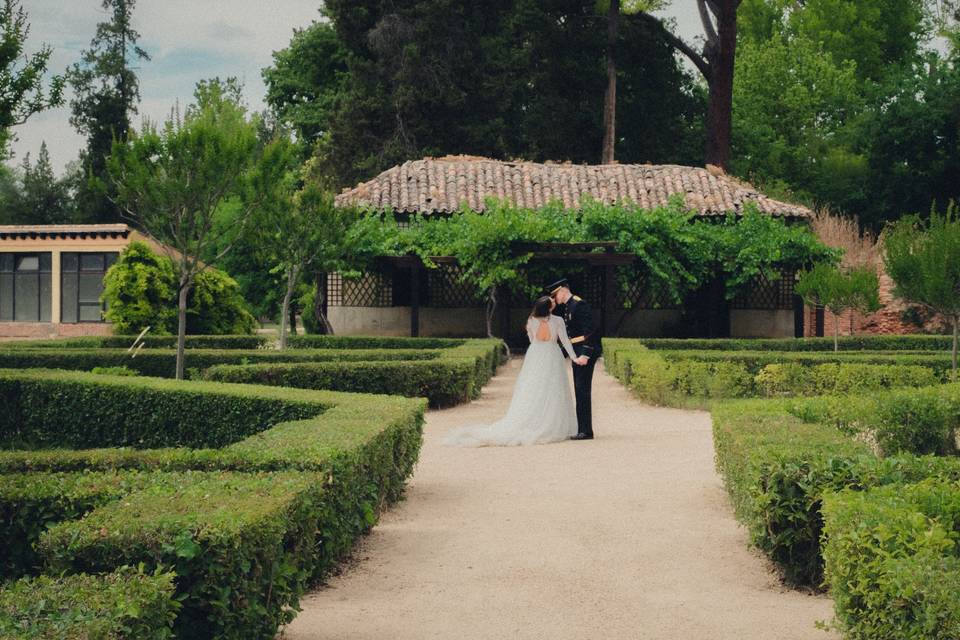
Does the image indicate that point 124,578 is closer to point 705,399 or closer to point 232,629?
point 232,629

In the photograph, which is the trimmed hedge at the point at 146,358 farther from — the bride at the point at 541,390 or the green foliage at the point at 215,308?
the green foliage at the point at 215,308

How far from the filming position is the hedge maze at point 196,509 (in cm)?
381

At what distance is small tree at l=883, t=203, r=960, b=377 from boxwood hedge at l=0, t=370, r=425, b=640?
899 cm

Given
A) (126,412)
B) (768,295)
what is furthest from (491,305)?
(126,412)

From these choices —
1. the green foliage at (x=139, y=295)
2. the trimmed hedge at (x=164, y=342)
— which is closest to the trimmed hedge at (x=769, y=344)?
the trimmed hedge at (x=164, y=342)

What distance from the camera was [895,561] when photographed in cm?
411

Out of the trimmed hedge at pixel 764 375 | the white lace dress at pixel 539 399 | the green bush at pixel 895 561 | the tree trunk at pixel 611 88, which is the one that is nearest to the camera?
the green bush at pixel 895 561

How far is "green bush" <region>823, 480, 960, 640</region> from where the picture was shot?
150 inches

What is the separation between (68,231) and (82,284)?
1.68m

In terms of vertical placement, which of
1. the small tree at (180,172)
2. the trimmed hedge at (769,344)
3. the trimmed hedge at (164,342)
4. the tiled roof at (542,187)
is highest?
the tiled roof at (542,187)

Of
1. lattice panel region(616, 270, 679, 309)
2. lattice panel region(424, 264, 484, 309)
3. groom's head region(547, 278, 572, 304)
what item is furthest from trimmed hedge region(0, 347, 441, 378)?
lattice panel region(424, 264, 484, 309)

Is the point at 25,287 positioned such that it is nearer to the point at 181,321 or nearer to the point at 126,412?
the point at 181,321

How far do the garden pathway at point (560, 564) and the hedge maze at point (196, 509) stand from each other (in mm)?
338

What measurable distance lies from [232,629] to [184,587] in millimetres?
282
